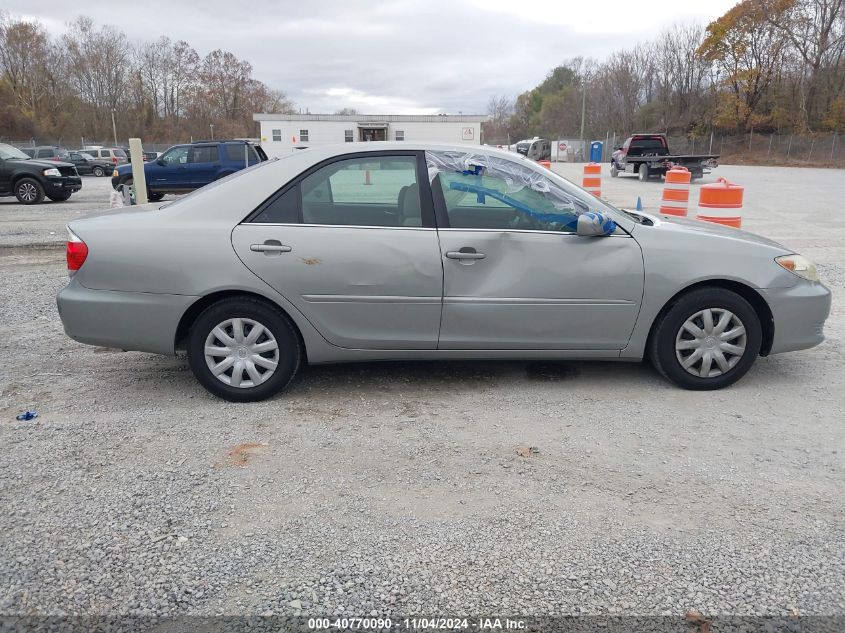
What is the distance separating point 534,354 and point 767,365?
200cm

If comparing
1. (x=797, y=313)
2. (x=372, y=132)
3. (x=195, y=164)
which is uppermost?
(x=372, y=132)

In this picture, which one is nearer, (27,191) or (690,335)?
(690,335)

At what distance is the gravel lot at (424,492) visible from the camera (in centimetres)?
244

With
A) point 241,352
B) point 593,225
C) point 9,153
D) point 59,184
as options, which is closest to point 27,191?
point 59,184

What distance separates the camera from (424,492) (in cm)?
312

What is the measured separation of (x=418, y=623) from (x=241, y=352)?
7.53ft

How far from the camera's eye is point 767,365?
4891 mm

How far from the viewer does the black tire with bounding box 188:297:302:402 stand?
4.02m

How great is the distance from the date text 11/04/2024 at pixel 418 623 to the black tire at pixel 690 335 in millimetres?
2484

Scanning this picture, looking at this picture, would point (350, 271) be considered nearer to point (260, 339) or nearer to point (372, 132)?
point (260, 339)

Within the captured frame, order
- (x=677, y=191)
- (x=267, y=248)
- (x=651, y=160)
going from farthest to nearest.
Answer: (x=651, y=160)
(x=677, y=191)
(x=267, y=248)

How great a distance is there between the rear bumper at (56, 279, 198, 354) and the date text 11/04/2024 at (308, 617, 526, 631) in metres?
A: 2.35

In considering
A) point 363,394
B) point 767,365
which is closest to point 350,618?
point 363,394

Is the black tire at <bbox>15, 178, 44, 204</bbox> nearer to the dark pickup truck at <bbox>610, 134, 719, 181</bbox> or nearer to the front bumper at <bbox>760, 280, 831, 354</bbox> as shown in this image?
the front bumper at <bbox>760, 280, 831, 354</bbox>
